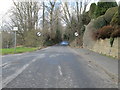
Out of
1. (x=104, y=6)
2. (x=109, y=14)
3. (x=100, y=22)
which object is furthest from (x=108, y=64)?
(x=104, y=6)

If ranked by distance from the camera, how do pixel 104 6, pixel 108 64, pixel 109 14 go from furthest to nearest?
pixel 104 6 < pixel 109 14 < pixel 108 64

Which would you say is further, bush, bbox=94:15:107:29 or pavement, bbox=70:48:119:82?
bush, bbox=94:15:107:29

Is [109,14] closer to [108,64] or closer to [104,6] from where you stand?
[104,6]

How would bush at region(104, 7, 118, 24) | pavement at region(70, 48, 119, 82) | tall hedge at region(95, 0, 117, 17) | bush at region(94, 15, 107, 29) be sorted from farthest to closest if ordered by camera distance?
1. tall hedge at region(95, 0, 117, 17)
2. bush at region(94, 15, 107, 29)
3. bush at region(104, 7, 118, 24)
4. pavement at region(70, 48, 119, 82)

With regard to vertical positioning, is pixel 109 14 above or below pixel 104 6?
below

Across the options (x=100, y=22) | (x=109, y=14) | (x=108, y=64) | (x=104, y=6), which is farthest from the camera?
(x=104, y=6)

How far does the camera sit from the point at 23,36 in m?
49.4

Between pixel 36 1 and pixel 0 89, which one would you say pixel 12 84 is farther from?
pixel 36 1

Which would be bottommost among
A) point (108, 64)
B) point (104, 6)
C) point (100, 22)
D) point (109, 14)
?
point (108, 64)

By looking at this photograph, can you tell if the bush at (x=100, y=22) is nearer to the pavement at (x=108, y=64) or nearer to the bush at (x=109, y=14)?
the bush at (x=109, y=14)

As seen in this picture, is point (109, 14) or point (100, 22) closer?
point (109, 14)

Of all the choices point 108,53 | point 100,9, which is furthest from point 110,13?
point 108,53

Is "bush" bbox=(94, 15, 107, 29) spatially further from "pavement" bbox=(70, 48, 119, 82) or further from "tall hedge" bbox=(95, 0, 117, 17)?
"pavement" bbox=(70, 48, 119, 82)

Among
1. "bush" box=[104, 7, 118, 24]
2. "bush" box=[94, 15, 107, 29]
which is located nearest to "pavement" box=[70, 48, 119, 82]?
"bush" box=[104, 7, 118, 24]
